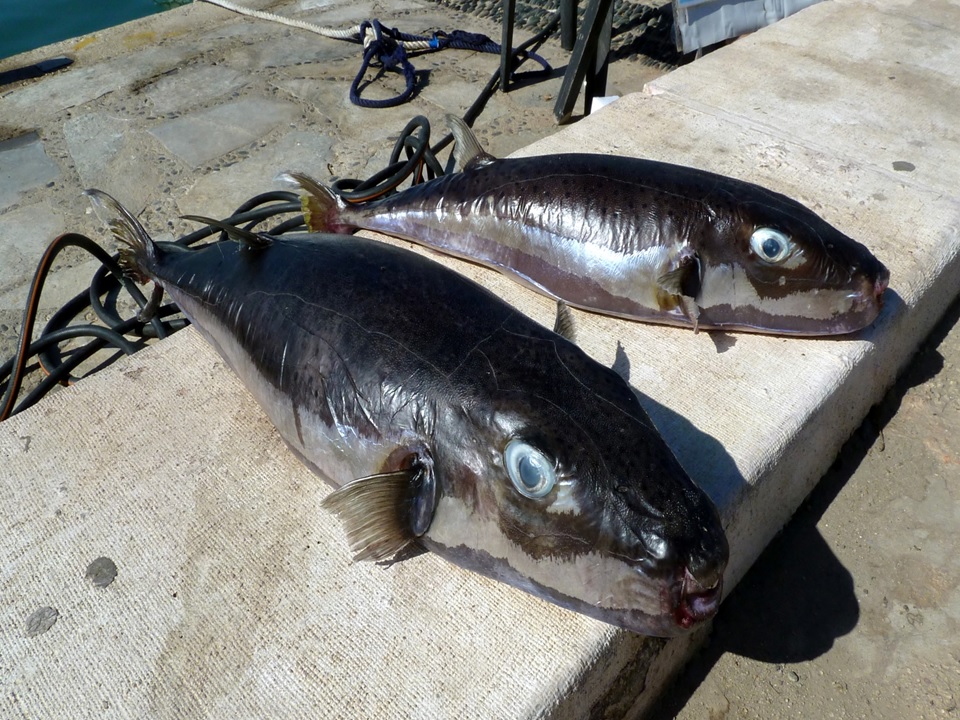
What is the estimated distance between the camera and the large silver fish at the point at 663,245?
97.0 inches

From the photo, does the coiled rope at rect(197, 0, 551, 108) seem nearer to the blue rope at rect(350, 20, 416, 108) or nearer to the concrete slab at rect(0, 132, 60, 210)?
the blue rope at rect(350, 20, 416, 108)

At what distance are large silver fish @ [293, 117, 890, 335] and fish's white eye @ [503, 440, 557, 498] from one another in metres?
1.16

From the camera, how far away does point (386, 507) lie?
5.76 feet

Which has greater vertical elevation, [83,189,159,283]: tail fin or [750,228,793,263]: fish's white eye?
[83,189,159,283]: tail fin

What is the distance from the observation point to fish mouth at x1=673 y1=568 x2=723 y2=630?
1527 millimetres

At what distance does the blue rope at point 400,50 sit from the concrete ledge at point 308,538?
11.3 feet

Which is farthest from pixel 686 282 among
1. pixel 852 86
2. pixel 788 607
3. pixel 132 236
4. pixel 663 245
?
pixel 852 86

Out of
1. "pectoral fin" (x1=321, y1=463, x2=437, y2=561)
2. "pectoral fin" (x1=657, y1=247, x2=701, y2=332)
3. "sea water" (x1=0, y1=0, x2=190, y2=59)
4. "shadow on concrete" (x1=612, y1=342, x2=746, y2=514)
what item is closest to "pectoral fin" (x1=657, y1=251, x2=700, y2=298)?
"pectoral fin" (x1=657, y1=247, x2=701, y2=332)

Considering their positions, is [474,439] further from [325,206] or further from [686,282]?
[325,206]

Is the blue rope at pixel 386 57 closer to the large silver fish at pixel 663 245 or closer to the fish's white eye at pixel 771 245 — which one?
the large silver fish at pixel 663 245

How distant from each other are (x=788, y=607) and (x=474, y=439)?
4.57 feet

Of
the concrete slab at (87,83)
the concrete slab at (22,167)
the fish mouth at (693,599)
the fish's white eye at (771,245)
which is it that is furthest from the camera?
the concrete slab at (87,83)

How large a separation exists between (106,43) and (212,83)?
189 centimetres

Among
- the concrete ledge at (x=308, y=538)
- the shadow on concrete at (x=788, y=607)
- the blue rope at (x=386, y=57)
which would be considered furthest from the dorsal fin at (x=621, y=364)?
the blue rope at (x=386, y=57)
